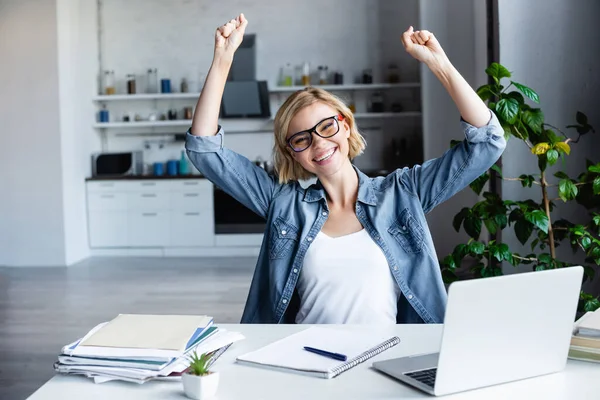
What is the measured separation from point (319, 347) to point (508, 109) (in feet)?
6.96

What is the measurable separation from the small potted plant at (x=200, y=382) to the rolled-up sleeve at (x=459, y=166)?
98cm

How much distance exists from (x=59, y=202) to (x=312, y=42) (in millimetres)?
3345

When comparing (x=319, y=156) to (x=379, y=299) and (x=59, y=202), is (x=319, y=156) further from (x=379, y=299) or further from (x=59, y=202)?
(x=59, y=202)

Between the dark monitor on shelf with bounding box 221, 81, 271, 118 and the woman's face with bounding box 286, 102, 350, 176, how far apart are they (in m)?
5.95

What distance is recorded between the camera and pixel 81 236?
308 inches

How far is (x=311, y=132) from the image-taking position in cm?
197

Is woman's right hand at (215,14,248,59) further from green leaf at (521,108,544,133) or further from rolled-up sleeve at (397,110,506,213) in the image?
green leaf at (521,108,544,133)

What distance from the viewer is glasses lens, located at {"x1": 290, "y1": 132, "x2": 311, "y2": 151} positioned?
6.50ft

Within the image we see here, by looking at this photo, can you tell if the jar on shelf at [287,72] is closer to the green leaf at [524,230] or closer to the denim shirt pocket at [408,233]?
the green leaf at [524,230]

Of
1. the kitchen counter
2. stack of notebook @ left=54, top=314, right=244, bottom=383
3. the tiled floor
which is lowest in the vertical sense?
the tiled floor

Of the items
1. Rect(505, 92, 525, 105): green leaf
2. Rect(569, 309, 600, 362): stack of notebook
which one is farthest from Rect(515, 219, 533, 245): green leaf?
Rect(569, 309, 600, 362): stack of notebook

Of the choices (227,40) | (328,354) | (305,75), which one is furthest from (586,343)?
(305,75)

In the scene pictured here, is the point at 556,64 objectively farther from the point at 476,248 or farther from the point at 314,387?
the point at 314,387

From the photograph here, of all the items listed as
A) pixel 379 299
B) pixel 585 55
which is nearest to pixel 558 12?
pixel 585 55
